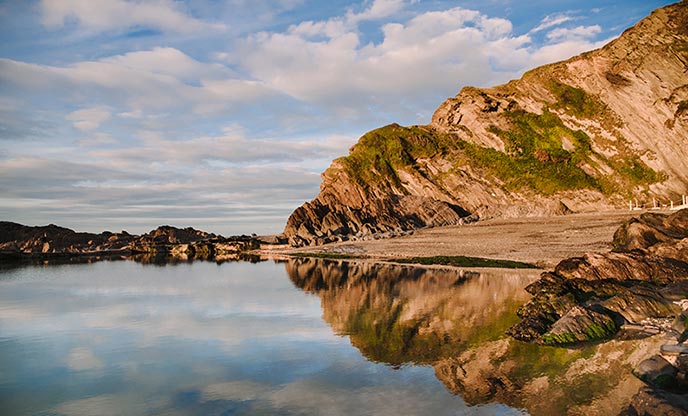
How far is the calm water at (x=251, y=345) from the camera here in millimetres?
14789

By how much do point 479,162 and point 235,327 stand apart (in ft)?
257

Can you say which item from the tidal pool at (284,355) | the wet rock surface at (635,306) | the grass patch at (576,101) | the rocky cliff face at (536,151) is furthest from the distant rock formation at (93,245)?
the wet rock surface at (635,306)

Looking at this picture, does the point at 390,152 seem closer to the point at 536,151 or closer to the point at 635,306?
the point at 536,151

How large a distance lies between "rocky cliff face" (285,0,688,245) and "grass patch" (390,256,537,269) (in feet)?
94.4

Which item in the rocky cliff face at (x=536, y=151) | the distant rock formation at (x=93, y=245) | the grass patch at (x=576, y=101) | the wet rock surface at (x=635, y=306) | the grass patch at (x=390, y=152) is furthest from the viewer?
the grass patch at (x=390, y=152)

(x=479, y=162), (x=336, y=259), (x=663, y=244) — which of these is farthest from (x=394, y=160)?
(x=663, y=244)

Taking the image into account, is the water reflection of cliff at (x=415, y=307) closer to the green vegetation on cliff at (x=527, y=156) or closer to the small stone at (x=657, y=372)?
the small stone at (x=657, y=372)

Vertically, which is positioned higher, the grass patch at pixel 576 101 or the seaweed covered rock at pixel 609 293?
the grass patch at pixel 576 101

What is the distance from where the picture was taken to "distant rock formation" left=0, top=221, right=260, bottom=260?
323ft

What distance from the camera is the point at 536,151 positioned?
92.1 meters

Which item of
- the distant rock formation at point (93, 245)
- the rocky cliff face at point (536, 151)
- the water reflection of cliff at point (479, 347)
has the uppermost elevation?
the rocky cliff face at point (536, 151)

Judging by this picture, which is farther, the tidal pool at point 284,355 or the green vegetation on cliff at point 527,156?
the green vegetation on cliff at point 527,156

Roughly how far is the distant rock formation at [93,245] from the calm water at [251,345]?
55.9m

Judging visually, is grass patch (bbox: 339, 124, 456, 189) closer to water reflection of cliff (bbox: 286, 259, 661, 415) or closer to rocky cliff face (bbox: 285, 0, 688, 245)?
rocky cliff face (bbox: 285, 0, 688, 245)
